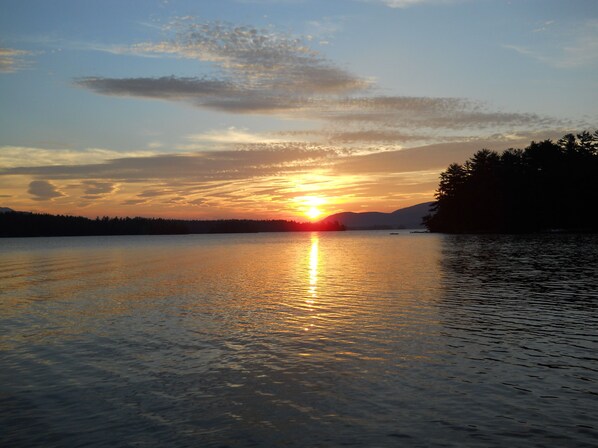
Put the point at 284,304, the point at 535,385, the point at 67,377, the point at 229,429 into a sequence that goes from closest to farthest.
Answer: the point at 229,429 < the point at 535,385 < the point at 67,377 < the point at 284,304

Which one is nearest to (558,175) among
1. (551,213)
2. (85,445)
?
(551,213)

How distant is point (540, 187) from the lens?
6063 inches

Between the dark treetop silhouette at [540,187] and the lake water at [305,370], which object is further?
the dark treetop silhouette at [540,187]

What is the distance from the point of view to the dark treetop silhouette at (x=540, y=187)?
491 ft

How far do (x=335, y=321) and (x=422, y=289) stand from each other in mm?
15961

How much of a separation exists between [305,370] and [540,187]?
158 m

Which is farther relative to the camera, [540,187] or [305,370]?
[540,187]

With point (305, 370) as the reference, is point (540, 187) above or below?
above

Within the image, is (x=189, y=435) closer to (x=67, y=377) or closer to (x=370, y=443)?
(x=370, y=443)

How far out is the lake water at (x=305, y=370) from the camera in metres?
12.9

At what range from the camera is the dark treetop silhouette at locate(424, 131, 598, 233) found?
149750 mm

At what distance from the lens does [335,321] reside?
91.9 feet

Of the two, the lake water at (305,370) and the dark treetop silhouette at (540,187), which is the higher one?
the dark treetop silhouette at (540,187)

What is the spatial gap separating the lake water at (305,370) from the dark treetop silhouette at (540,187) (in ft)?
423
